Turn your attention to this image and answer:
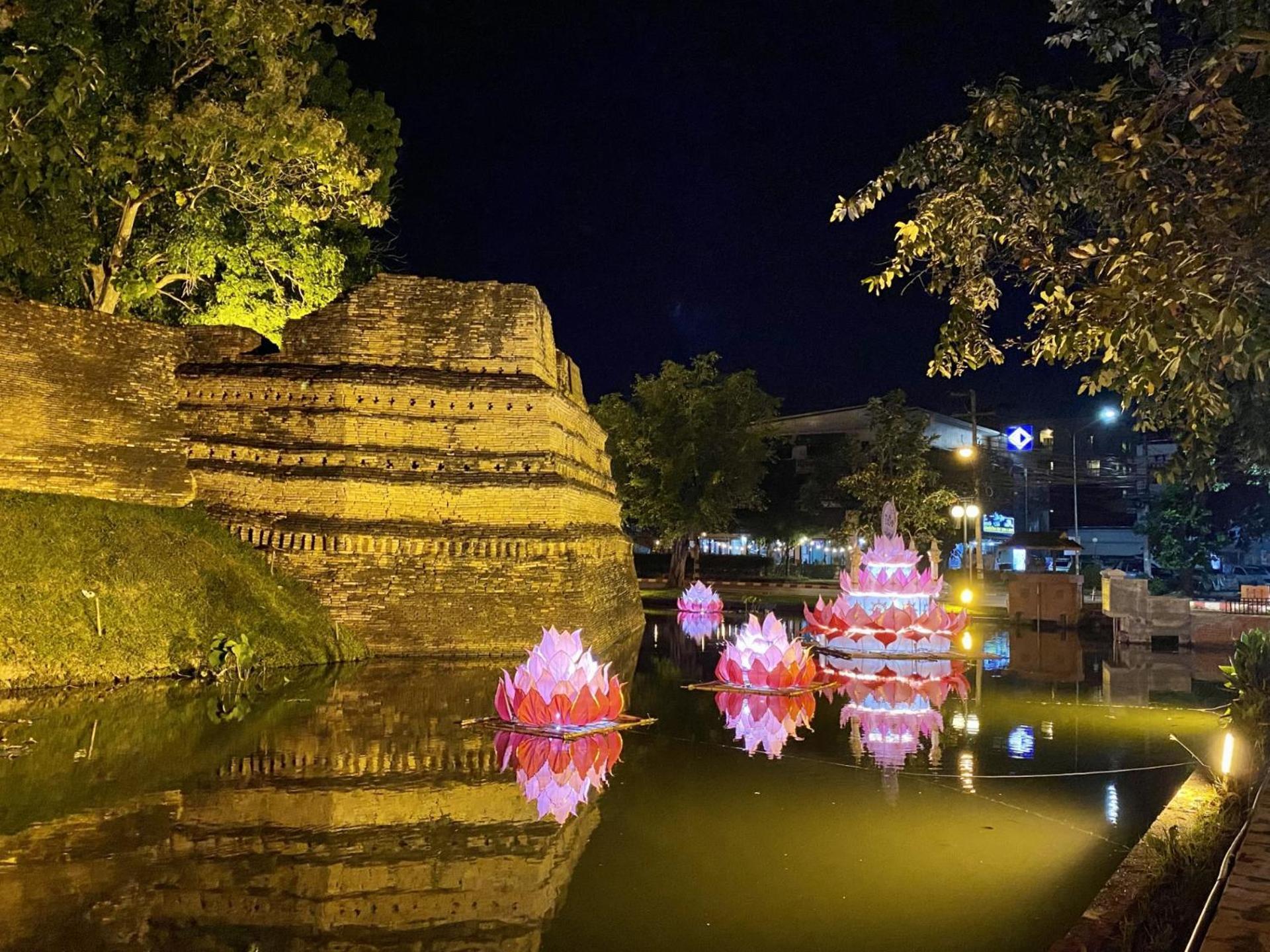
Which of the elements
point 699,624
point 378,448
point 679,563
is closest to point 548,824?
point 378,448

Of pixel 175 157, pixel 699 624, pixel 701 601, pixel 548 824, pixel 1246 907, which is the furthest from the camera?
pixel 701 601

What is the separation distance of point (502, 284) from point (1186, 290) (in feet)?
48.6

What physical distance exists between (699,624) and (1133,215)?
21415 millimetres

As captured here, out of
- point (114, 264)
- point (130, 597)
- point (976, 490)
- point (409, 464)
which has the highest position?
point (114, 264)

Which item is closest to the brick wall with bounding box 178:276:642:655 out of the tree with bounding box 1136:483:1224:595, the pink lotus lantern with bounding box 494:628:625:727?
the pink lotus lantern with bounding box 494:628:625:727

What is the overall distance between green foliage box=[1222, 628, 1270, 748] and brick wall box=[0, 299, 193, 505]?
1601 cm

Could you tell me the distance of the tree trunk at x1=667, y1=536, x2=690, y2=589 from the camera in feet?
141

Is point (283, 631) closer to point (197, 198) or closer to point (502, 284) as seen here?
point (502, 284)

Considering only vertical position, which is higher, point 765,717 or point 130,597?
point 130,597

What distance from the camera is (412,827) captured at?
22.7ft

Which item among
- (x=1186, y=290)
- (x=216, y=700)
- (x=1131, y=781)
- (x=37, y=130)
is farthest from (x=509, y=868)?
(x=37, y=130)

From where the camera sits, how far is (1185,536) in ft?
123

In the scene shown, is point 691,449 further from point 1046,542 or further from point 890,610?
point 890,610

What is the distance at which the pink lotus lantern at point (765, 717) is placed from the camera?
34.2ft
